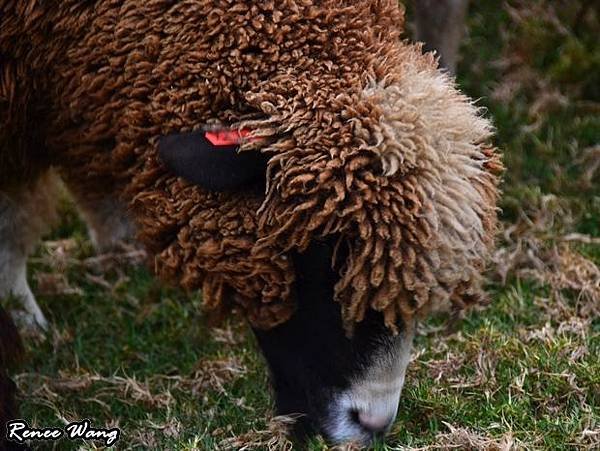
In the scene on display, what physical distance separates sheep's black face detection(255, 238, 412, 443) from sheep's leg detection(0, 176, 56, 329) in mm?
1637

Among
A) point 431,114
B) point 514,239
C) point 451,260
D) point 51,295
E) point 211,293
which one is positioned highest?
point 431,114

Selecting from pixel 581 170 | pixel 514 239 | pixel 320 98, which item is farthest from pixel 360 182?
pixel 581 170

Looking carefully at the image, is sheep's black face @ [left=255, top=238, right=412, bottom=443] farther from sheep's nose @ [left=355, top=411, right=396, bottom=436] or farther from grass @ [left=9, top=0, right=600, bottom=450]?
grass @ [left=9, top=0, right=600, bottom=450]

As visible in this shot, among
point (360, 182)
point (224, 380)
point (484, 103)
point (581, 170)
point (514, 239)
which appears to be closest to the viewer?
point (360, 182)

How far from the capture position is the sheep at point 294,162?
362 centimetres

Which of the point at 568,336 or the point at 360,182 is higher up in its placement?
the point at 360,182

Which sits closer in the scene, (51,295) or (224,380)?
(224,380)

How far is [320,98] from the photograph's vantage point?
367cm

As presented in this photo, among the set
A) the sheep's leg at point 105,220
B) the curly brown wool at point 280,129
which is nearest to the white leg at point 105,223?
the sheep's leg at point 105,220

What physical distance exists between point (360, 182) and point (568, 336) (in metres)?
1.55

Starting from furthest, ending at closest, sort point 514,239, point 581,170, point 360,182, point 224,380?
point 581,170 → point 514,239 → point 224,380 → point 360,182

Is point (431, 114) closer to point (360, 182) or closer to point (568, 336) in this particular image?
point (360, 182)
